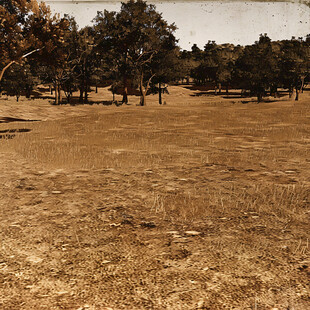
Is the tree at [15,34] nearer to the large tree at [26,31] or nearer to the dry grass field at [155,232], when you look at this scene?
the large tree at [26,31]

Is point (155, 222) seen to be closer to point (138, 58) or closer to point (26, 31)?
point (26, 31)

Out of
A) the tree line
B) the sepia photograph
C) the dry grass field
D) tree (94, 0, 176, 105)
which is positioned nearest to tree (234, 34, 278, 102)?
the tree line

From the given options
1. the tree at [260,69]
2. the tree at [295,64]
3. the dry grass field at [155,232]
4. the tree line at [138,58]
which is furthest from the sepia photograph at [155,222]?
the tree at [260,69]

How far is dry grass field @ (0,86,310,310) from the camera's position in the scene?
11.8 feet

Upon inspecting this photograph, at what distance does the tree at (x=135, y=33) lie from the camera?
4263 cm

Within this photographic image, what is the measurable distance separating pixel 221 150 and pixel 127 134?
22.0 feet

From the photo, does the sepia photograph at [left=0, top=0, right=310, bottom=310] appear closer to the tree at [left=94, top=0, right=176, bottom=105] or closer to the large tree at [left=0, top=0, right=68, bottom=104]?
the large tree at [left=0, top=0, right=68, bottom=104]

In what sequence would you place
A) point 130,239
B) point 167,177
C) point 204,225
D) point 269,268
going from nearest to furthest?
point 269,268, point 130,239, point 204,225, point 167,177

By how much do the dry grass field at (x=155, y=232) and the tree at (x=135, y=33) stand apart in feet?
115

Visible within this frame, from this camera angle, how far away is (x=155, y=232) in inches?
208

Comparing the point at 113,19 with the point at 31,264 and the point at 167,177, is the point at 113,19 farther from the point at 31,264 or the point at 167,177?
the point at 31,264

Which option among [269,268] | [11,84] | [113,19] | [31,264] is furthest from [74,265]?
[11,84]

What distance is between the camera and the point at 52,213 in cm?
608

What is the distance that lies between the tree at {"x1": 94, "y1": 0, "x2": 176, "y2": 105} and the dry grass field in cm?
3513
